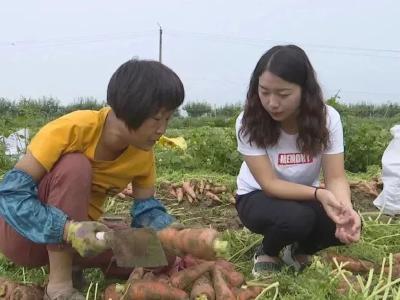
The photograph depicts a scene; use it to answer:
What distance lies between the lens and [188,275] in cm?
256

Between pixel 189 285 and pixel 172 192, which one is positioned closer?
pixel 189 285

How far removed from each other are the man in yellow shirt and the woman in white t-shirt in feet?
1.80

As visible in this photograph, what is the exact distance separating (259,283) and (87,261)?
0.73 m

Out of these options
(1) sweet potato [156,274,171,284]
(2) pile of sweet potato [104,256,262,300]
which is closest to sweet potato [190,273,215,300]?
(2) pile of sweet potato [104,256,262,300]

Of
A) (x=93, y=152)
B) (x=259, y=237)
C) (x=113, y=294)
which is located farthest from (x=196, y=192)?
(x=113, y=294)

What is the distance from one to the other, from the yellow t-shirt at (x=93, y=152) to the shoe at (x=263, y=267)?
2.09ft

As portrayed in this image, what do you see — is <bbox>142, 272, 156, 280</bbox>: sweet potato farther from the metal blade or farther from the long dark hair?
the long dark hair

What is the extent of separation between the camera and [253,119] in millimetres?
2998

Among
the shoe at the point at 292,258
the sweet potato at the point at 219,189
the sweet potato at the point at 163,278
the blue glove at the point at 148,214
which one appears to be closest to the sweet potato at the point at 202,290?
the sweet potato at the point at 163,278

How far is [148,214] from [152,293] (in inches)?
18.7

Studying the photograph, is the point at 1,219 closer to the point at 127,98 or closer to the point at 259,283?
the point at 127,98

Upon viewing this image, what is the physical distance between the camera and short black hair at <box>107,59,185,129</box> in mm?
2385

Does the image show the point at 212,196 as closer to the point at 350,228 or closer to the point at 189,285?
the point at 350,228

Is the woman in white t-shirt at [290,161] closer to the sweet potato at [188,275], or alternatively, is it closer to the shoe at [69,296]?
the sweet potato at [188,275]
